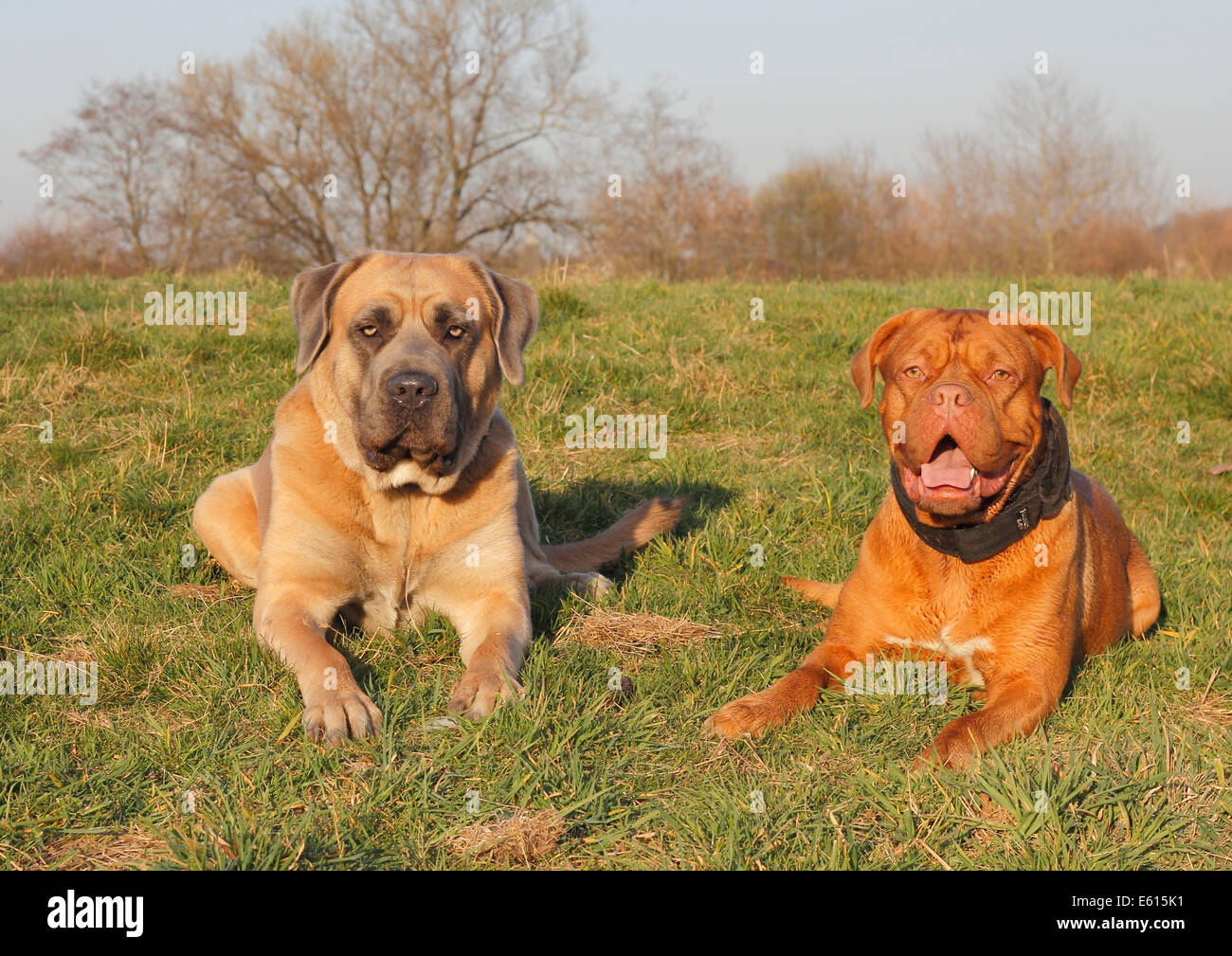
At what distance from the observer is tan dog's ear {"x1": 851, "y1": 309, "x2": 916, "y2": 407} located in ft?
12.7

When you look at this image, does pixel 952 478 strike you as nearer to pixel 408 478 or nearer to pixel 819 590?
pixel 819 590

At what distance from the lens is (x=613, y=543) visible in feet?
16.9

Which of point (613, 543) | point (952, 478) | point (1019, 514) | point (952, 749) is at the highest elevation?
point (952, 478)

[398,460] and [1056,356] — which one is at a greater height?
[1056,356]

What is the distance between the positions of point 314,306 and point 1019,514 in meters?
2.74

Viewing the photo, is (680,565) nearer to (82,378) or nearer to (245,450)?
(245,450)

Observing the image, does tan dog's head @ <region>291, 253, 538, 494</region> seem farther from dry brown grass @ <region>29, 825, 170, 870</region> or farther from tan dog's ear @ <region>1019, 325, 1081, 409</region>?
tan dog's ear @ <region>1019, 325, 1081, 409</region>

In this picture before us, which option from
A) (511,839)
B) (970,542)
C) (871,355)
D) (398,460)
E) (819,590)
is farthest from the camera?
(819,590)

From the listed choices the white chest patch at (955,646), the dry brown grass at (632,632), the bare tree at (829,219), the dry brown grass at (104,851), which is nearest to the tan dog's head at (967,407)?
the white chest patch at (955,646)

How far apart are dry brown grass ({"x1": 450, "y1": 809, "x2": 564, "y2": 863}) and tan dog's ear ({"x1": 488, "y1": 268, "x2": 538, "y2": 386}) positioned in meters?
1.97

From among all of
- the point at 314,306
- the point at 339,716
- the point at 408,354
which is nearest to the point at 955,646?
the point at 339,716

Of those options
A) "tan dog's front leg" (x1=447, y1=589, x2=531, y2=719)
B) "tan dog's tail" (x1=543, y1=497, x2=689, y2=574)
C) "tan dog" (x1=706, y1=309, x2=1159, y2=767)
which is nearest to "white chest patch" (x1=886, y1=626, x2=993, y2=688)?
"tan dog" (x1=706, y1=309, x2=1159, y2=767)

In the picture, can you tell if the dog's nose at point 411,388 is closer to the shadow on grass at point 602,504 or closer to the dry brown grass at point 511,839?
the dry brown grass at point 511,839

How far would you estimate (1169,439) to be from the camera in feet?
23.8
